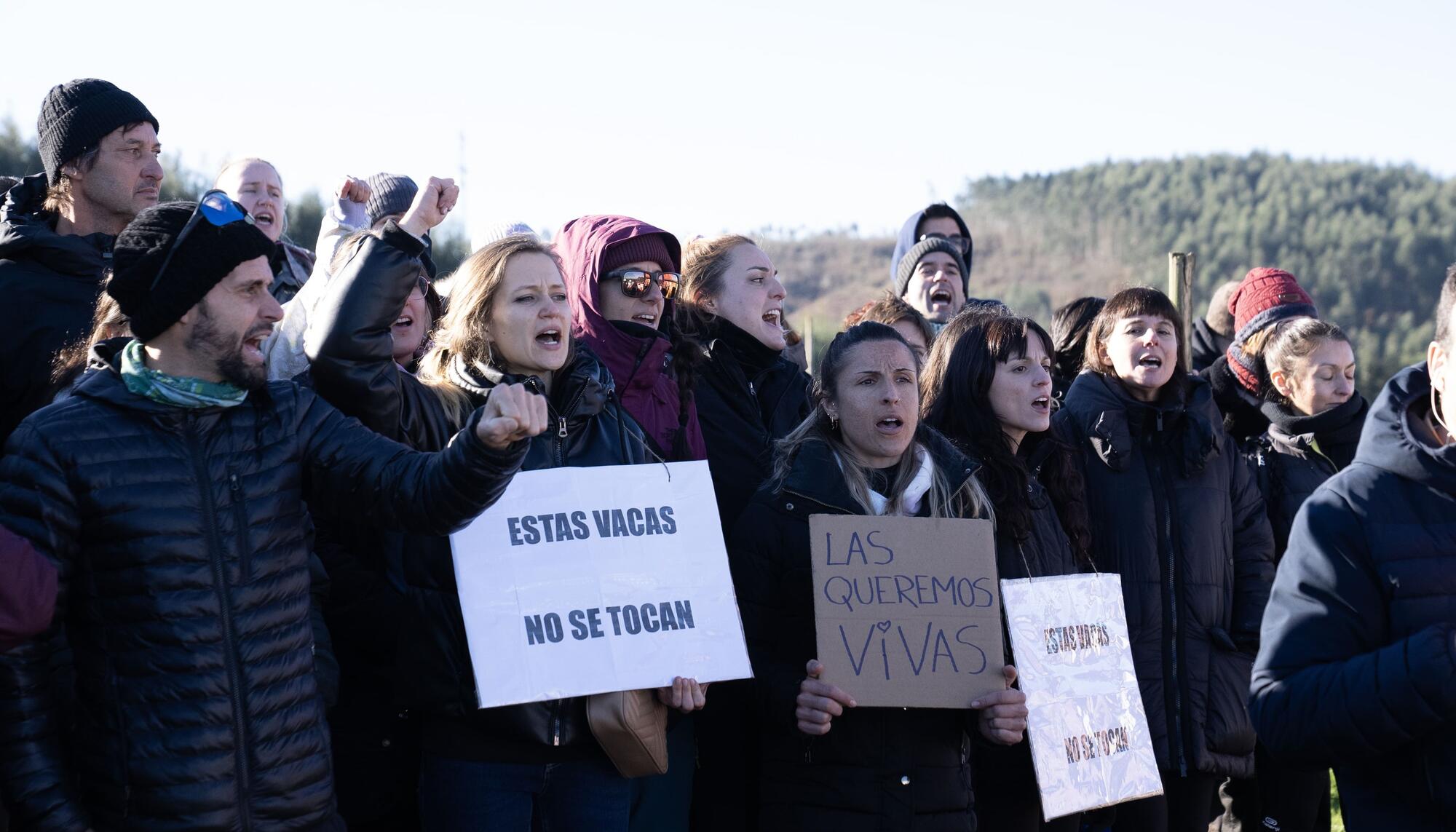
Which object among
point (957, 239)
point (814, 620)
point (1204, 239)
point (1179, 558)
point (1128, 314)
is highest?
point (1204, 239)

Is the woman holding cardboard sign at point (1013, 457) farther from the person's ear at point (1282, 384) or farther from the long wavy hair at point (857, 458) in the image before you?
the person's ear at point (1282, 384)

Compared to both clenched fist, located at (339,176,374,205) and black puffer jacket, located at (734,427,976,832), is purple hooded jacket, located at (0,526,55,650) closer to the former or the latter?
black puffer jacket, located at (734,427,976,832)

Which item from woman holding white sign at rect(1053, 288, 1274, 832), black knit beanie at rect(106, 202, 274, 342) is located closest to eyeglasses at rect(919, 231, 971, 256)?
woman holding white sign at rect(1053, 288, 1274, 832)

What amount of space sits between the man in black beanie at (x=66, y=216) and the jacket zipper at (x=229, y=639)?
1.32 meters

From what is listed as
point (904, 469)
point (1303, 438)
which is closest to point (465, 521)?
point (904, 469)

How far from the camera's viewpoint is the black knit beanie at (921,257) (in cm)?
740

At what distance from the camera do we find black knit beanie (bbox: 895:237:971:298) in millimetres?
7398

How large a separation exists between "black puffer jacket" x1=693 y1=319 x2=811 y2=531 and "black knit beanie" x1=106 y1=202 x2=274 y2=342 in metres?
2.08

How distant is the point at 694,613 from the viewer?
3961 millimetres

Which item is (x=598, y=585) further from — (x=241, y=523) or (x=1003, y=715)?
(x=1003, y=715)

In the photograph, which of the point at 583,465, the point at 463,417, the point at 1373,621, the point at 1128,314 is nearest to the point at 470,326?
the point at 463,417

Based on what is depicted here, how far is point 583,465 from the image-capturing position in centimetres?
409

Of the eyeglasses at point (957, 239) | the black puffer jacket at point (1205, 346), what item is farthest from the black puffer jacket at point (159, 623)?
the black puffer jacket at point (1205, 346)

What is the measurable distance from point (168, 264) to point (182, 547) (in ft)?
2.21
